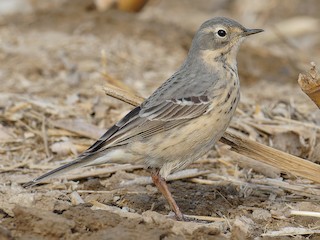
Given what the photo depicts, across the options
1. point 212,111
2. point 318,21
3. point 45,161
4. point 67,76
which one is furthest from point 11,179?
point 318,21

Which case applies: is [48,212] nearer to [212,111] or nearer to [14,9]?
[212,111]

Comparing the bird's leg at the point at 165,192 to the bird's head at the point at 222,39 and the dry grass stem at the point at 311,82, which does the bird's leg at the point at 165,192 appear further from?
the dry grass stem at the point at 311,82

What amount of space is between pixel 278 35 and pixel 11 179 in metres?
7.72

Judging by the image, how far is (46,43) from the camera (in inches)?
452

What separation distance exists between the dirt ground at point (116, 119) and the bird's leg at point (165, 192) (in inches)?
8.2

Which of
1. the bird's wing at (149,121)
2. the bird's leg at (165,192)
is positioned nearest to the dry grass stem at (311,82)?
the bird's wing at (149,121)

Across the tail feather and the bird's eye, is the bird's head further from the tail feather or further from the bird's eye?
the tail feather

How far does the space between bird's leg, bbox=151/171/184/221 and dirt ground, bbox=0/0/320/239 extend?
0.68 ft

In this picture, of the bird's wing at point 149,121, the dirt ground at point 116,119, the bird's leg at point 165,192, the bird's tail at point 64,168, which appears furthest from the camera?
the bird's wing at point 149,121

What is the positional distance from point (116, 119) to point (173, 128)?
7.33ft

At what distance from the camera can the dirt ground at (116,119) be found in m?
5.64

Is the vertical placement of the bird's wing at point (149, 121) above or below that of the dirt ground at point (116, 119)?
above

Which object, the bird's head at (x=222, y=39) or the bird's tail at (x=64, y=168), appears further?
the bird's head at (x=222, y=39)

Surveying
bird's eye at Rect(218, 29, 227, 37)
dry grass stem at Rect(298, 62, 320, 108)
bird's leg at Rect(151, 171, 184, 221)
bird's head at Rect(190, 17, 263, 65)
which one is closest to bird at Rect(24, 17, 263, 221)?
bird's leg at Rect(151, 171, 184, 221)
